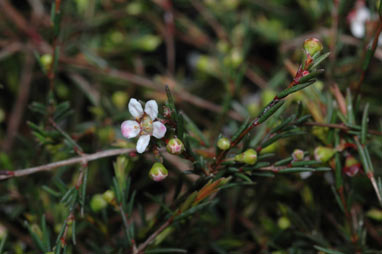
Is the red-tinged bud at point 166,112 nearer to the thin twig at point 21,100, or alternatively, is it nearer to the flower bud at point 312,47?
the flower bud at point 312,47

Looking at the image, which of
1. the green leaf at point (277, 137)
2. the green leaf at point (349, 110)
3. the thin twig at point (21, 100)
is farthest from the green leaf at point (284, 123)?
the thin twig at point (21, 100)

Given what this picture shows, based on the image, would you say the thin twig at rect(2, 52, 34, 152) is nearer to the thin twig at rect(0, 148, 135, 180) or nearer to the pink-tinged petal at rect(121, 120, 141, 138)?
the thin twig at rect(0, 148, 135, 180)

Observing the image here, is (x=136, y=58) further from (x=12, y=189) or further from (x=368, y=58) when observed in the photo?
(x=368, y=58)

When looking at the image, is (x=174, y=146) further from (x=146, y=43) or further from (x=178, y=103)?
(x=146, y=43)

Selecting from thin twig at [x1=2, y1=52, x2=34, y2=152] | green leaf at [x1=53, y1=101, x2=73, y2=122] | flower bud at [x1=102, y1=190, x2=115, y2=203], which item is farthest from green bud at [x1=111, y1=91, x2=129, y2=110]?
flower bud at [x1=102, y1=190, x2=115, y2=203]

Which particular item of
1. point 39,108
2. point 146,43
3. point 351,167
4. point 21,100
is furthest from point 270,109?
point 21,100

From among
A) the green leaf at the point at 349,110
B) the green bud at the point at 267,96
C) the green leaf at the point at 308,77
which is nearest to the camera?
the green leaf at the point at 308,77

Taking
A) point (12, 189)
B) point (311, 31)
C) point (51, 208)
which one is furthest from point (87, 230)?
point (311, 31)
